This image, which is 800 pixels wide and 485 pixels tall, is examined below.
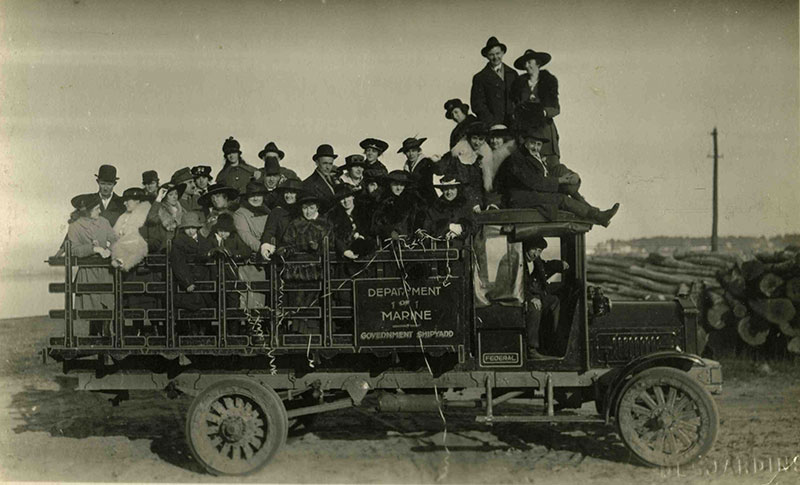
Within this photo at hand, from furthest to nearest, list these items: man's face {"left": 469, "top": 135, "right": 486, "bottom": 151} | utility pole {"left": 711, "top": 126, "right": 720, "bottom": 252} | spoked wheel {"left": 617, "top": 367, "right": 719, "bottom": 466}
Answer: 1. utility pole {"left": 711, "top": 126, "right": 720, "bottom": 252}
2. man's face {"left": 469, "top": 135, "right": 486, "bottom": 151}
3. spoked wheel {"left": 617, "top": 367, "right": 719, "bottom": 466}

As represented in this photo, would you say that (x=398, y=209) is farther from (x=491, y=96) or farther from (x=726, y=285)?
(x=726, y=285)

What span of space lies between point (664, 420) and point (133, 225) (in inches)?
222

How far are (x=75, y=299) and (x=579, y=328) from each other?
480 cm

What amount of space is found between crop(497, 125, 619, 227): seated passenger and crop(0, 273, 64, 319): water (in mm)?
5678

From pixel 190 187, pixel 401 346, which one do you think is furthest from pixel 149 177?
pixel 401 346

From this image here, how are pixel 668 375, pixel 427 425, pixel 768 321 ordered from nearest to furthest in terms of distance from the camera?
1. pixel 668 375
2. pixel 427 425
3. pixel 768 321

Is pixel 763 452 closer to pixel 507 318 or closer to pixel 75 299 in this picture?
pixel 507 318

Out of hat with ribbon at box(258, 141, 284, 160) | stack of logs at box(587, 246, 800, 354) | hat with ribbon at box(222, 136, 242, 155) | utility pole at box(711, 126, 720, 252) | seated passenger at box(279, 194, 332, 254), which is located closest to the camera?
seated passenger at box(279, 194, 332, 254)

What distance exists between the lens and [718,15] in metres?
8.45

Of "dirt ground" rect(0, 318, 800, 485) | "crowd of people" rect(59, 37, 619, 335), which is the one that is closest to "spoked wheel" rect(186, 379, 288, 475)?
"dirt ground" rect(0, 318, 800, 485)

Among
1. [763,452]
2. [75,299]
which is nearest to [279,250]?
[75,299]

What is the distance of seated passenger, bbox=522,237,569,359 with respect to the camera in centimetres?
675

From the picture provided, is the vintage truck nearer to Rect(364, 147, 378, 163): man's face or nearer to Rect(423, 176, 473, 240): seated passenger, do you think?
Rect(423, 176, 473, 240): seated passenger

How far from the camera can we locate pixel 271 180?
27.4 ft
